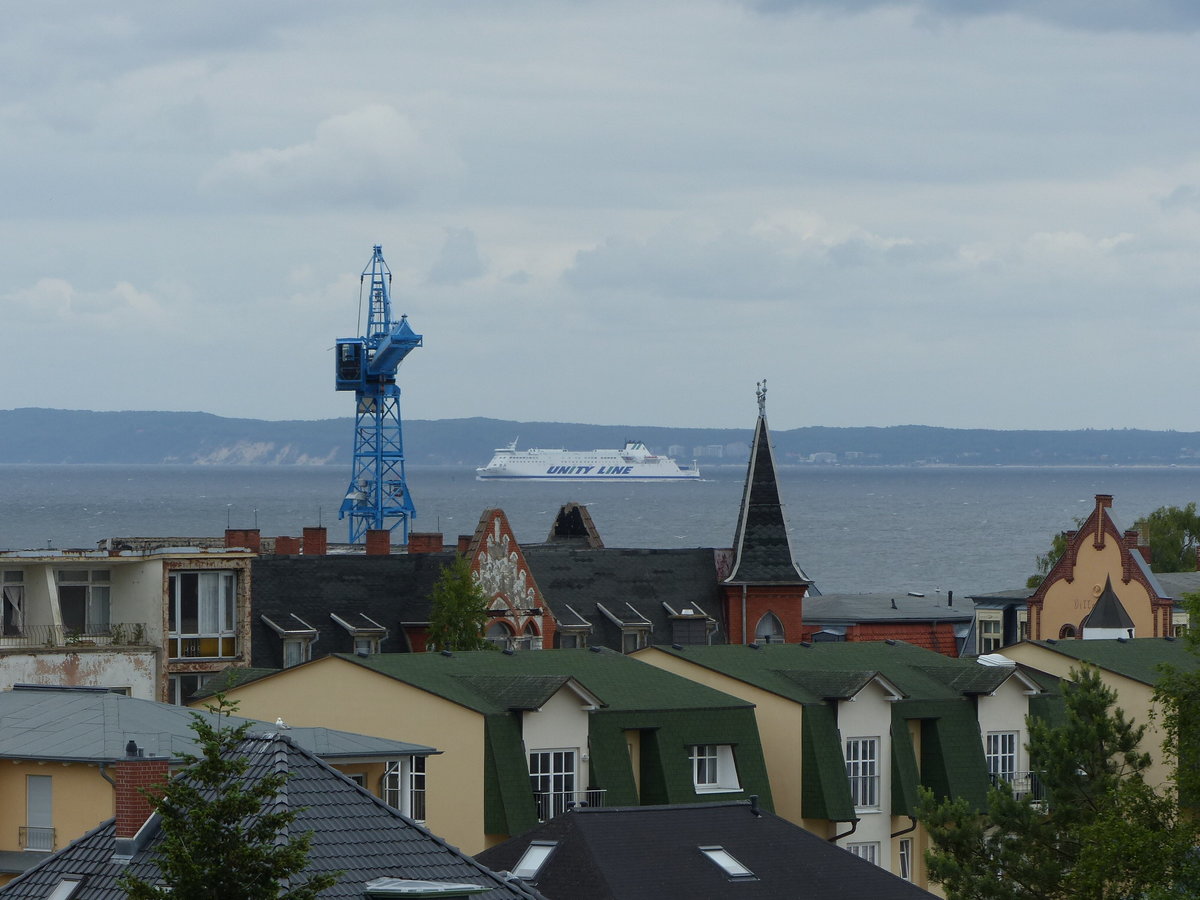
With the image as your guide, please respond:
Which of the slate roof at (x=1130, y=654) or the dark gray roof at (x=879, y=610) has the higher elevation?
the dark gray roof at (x=879, y=610)

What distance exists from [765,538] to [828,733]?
23.7 metres

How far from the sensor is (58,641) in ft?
174

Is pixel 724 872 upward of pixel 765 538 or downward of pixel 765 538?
downward

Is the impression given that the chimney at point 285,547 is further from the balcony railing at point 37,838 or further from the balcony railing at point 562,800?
the balcony railing at point 37,838

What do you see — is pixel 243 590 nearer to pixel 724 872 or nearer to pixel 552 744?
pixel 552 744

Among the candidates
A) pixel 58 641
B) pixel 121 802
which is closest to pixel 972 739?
pixel 58 641

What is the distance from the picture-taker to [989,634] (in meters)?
77.8

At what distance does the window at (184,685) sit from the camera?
5478 centimetres

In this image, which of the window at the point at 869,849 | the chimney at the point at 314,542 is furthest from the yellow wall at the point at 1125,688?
the chimney at the point at 314,542

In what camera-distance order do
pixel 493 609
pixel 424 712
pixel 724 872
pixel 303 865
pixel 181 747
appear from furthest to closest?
1. pixel 493 609
2. pixel 424 712
3. pixel 724 872
4. pixel 181 747
5. pixel 303 865

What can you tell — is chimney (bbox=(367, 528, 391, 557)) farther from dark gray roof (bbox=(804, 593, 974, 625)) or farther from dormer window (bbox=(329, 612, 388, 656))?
dark gray roof (bbox=(804, 593, 974, 625))

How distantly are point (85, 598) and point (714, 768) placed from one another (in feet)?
51.7

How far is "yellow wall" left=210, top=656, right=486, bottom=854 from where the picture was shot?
144 feet

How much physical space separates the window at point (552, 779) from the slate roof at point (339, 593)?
51.4 ft
